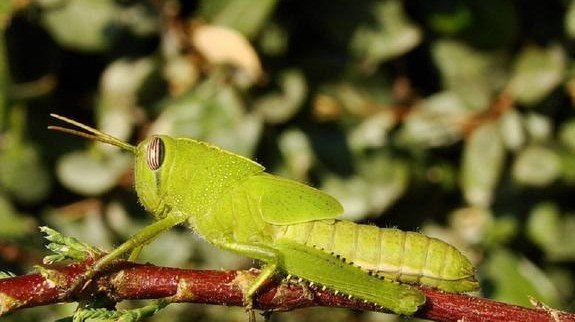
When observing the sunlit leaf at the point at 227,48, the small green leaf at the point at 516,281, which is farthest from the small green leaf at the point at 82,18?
the small green leaf at the point at 516,281

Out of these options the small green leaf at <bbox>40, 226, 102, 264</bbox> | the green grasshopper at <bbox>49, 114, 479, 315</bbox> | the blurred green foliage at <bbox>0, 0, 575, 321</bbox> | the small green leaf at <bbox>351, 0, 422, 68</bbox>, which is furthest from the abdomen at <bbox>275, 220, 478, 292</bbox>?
the small green leaf at <bbox>351, 0, 422, 68</bbox>

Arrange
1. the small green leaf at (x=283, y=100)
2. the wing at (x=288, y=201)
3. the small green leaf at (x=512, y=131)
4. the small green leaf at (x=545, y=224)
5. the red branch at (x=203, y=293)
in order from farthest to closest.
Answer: the small green leaf at (x=545, y=224) → the small green leaf at (x=512, y=131) → the small green leaf at (x=283, y=100) → the wing at (x=288, y=201) → the red branch at (x=203, y=293)

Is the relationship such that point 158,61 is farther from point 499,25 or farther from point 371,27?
point 499,25

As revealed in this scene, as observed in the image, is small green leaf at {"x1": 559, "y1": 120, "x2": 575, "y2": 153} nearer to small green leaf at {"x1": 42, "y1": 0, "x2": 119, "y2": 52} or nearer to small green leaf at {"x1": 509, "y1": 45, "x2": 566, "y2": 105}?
small green leaf at {"x1": 509, "y1": 45, "x2": 566, "y2": 105}

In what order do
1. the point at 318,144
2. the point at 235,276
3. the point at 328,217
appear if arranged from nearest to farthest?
1. the point at 235,276
2. the point at 328,217
3. the point at 318,144

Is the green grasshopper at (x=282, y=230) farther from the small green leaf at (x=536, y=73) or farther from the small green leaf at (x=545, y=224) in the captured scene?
the small green leaf at (x=545, y=224)

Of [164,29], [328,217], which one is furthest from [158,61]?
[328,217]
